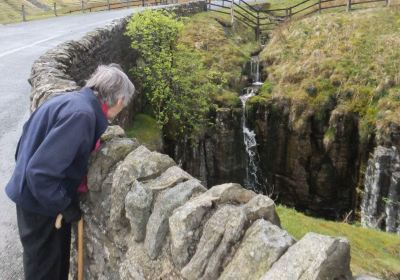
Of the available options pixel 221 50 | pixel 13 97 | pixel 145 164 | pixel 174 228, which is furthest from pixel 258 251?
pixel 221 50

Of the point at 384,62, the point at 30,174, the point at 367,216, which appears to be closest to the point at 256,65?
the point at 384,62

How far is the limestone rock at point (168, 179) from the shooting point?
3929 millimetres

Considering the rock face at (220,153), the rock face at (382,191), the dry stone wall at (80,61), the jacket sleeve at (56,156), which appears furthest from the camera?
the rock face at (220,153)

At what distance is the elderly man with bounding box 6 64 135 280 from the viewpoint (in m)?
3.63

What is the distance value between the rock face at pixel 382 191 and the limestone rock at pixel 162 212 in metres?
15.0

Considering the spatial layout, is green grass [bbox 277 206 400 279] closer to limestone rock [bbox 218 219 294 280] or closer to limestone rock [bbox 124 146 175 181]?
limestone rock [bbox 124 146 175 181]

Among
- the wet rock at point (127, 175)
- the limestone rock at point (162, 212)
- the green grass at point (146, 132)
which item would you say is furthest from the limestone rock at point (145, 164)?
the green grass at point (146, 132)

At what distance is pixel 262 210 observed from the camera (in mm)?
3328

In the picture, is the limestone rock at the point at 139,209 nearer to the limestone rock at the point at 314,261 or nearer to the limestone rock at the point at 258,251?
the limestone rock at the point at 258,251

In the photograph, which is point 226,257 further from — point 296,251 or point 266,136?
point 266,136

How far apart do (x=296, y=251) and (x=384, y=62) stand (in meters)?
20.5

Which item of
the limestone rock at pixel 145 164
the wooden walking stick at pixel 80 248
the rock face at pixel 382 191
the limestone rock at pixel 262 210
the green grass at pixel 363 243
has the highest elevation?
the limestone rock at pixel 145 164

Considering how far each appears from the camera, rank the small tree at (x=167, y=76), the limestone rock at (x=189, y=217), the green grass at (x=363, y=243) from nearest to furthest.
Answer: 1. the limestone rock at (x=189, y=217)
2. the green grass at (x=363, y=243)
3. the small tree at (x=167, y=76)

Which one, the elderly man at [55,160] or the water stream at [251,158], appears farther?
the water stream at [251,158]
